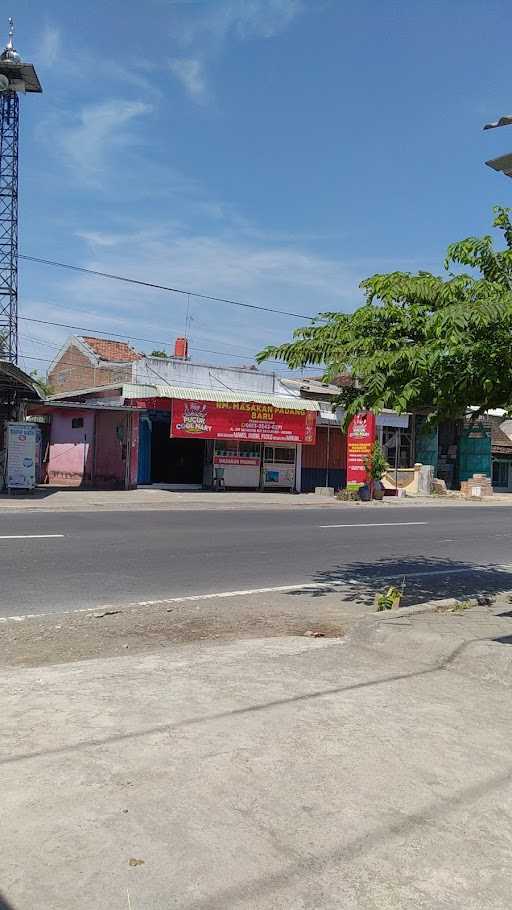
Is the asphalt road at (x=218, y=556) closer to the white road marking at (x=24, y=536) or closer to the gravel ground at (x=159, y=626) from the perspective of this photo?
the white road marking at (x=24, y=536)

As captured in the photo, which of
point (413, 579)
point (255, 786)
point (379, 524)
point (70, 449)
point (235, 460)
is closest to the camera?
point (255, 786)

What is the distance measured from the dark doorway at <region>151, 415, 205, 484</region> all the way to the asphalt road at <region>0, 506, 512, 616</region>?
10.2 m

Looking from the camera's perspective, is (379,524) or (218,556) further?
(379,524)

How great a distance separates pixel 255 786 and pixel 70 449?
27085 millimetres

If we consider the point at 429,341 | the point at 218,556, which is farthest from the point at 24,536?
the point at 429,341

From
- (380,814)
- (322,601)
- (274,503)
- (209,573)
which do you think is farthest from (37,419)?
(380,814)

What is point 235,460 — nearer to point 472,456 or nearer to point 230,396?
point 230,396

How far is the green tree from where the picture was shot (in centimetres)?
648

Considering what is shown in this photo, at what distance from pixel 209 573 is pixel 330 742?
6.10 m

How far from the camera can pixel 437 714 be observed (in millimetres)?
4426

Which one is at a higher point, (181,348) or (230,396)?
(181,348)

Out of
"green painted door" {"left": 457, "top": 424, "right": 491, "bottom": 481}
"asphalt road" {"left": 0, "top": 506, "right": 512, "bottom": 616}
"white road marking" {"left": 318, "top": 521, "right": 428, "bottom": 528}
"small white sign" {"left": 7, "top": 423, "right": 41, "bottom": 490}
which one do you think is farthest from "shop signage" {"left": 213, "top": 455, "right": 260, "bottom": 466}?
"green painted door" {"left": 457, "top": 424, "right": 491, "bottom": 481}

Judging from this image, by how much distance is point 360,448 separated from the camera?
28.0 metres

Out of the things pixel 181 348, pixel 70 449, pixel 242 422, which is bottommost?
pixel 70 449
